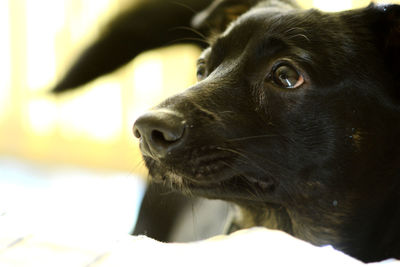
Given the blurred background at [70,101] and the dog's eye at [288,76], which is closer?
the dog's eye at [288,76]

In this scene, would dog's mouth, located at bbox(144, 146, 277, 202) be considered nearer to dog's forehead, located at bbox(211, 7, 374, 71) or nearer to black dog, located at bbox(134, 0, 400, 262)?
black dog, located at bbox(134, 0, 400, 262)

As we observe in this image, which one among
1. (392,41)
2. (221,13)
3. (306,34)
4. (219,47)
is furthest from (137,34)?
(392,41)

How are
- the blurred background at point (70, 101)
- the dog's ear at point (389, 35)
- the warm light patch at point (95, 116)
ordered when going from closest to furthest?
the dog's ear at point (389, 35)
the blurred background at point (70, 101)
the warm light patch at point (95, 116)

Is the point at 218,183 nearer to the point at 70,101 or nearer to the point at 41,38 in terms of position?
the point at 70,101

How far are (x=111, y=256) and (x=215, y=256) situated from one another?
0.18 metres

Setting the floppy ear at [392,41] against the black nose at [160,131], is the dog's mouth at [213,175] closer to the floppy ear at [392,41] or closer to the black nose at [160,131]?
the black nose at [160,131]

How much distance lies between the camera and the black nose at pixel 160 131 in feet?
3.44

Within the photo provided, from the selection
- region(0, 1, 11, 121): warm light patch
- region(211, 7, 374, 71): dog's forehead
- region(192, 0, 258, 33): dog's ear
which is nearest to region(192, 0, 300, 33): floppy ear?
region(192, 0, 258, 33): dog's ear

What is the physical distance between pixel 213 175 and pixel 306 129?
255 mm

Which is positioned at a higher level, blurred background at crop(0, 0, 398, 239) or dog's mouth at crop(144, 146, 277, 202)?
dog's mouth at crop(144, 146, 277, 202)

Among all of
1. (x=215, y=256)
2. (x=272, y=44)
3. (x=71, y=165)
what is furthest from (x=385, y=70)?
(x=71, y=165)

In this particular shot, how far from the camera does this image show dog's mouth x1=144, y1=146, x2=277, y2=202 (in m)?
1.11

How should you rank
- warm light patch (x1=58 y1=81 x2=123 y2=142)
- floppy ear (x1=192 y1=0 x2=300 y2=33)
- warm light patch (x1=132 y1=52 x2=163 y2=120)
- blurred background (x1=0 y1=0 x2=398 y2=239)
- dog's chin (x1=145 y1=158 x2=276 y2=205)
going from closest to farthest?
dog's chin (x1=145 y1=158 x2=276 y2=205)
floppy ear (x1=192 y1=0 x2=300 y2=33)
blurred background (x1=0 y1=0 x2=398 y2=239)
warm light patch (x1=132 y1=52 x2=163 y2=120)
warm light patch (x1=58 y1=81 x2=123 y2=142)

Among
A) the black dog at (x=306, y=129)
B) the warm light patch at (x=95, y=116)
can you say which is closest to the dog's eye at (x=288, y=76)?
the black dog at (x=306, y=129)
